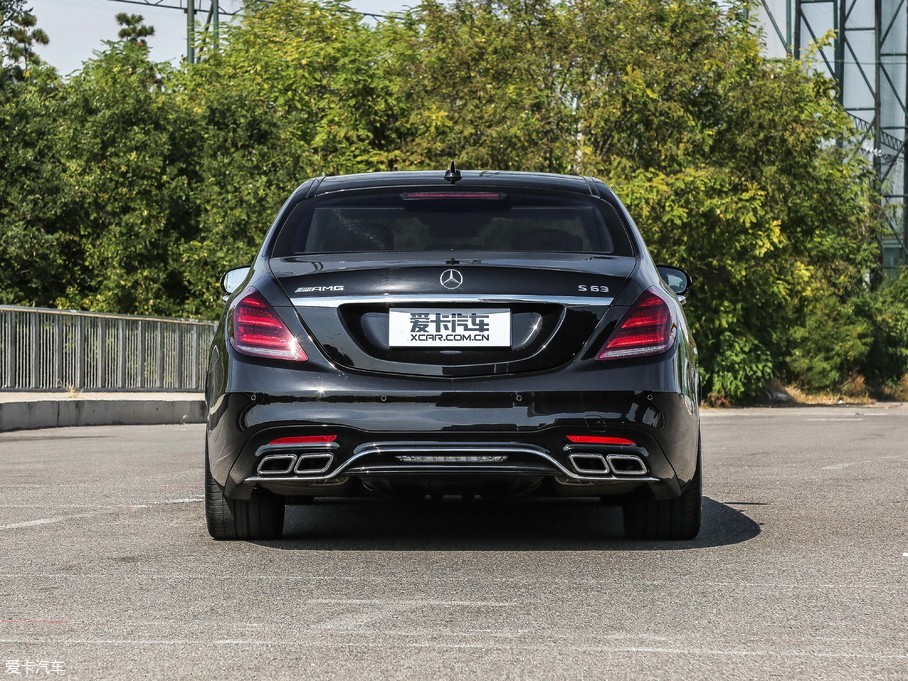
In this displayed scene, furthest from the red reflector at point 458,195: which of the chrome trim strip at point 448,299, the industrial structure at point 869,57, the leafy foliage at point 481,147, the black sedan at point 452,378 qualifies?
the industrial structure at point 869,57

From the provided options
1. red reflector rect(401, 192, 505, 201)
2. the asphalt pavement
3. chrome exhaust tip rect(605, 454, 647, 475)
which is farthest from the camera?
red reflector rect(401, 192, 505, 201)

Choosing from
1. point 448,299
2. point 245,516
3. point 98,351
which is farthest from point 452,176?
point 98,351

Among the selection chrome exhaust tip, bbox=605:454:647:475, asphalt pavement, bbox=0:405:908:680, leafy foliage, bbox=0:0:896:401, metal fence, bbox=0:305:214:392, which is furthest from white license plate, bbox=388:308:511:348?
leafy foliage, bbox=0:0:896:401

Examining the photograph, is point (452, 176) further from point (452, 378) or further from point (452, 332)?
point (452, 378)

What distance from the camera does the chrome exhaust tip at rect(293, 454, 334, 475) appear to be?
260 inches

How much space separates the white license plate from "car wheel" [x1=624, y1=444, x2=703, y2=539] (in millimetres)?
1181

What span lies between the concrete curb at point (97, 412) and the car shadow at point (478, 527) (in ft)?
36.8

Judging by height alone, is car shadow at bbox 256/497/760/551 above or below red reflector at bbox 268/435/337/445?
below

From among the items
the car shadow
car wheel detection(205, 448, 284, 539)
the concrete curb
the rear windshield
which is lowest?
the concrete curb

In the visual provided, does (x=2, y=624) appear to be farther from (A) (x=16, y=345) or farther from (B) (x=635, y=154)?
(B) (x=635, y=154)

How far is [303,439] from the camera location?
6.61 m

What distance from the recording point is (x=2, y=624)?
5223mm

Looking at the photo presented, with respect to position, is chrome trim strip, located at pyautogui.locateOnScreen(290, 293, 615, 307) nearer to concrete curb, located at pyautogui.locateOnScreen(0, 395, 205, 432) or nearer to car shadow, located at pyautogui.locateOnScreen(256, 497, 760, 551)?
car shadow, located at pyautogui.locateOnScreen(256, 497, 760, 551)

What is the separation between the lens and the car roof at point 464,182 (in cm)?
752
